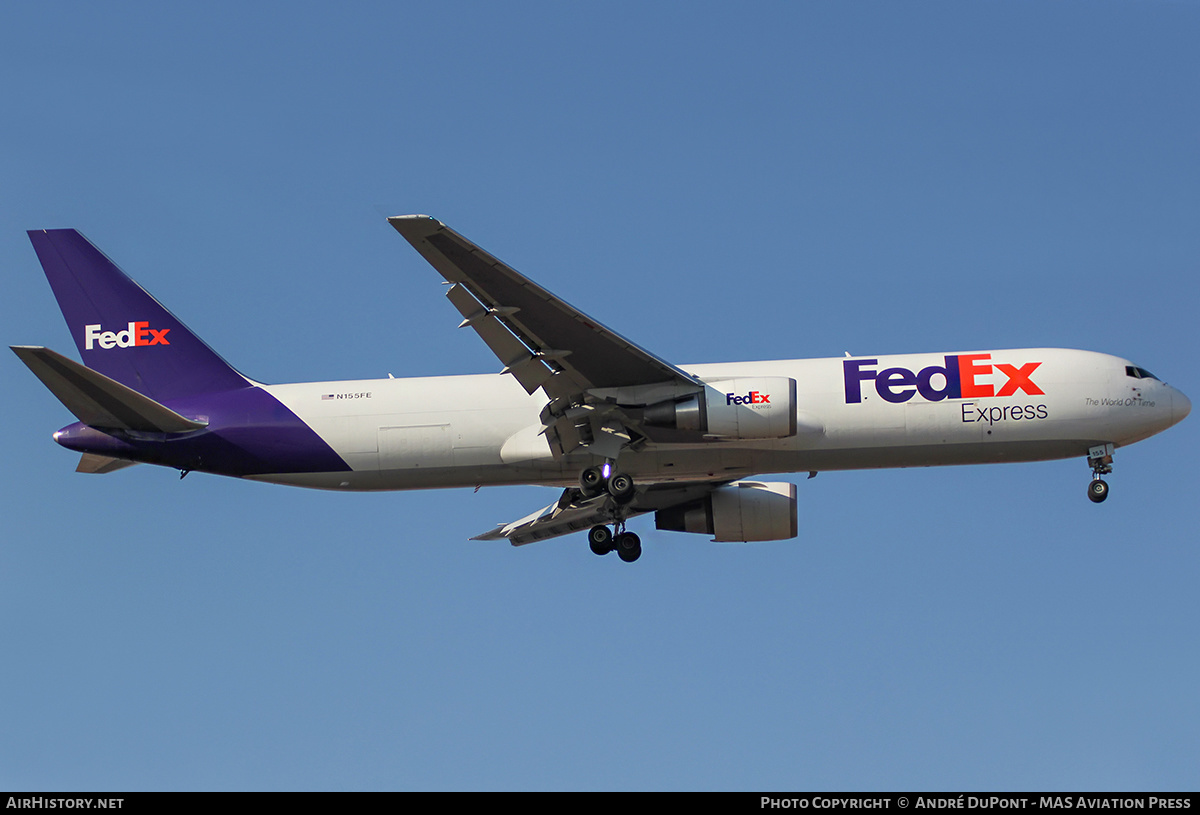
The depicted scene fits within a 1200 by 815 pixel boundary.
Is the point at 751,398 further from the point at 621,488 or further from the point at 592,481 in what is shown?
the point at 592,481

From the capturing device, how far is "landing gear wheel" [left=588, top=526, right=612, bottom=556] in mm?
34000

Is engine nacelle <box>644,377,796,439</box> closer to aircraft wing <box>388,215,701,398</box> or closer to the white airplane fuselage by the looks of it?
aircraft wing <box>388,215,701,398</box>

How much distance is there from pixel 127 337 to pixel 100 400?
3701 mm

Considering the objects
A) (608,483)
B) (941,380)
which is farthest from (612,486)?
(941,380)

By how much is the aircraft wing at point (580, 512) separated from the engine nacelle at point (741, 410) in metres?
3.83

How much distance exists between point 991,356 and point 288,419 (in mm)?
17416

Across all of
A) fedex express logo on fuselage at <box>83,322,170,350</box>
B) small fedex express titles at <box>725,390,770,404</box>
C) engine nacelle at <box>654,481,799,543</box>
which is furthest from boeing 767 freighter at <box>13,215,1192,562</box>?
engine nacelle at <box>654,481,799,543</box>

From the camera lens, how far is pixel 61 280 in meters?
34.7

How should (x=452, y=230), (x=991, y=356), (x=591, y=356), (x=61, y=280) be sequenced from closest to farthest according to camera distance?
(x=452, y=230)
(x=591, y=356)
(x=991, y=356)
(x=61, y=280)

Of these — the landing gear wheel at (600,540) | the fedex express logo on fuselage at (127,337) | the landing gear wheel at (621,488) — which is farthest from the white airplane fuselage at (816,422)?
the fedex express logo on fuselage at (127,337)

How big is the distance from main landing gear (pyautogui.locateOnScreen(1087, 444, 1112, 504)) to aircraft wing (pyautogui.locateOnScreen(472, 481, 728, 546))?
30.4 ft

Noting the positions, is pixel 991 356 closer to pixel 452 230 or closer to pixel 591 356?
pixel 591 356
